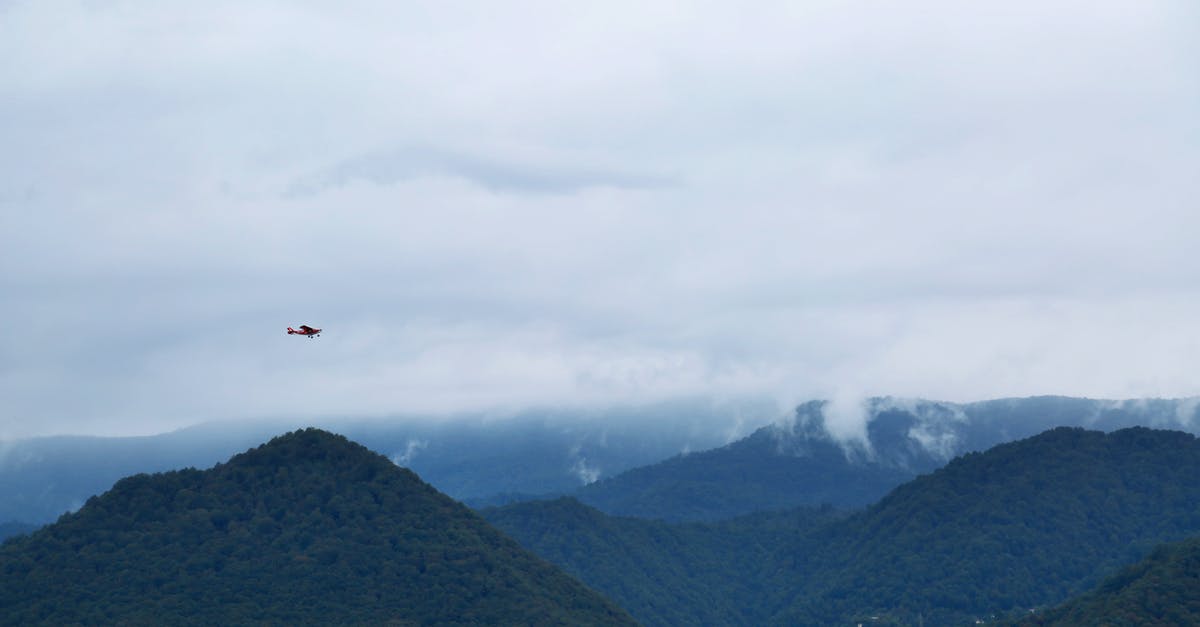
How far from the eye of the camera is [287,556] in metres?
167

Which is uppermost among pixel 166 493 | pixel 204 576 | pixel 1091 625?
pixel 166 493

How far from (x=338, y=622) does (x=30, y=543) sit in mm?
42649

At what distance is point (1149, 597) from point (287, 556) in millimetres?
100960

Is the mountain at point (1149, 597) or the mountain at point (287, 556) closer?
the mountain at point (1149, 597)

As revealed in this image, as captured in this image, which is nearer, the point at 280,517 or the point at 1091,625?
the point at 1091,625

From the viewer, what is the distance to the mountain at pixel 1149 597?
452ft

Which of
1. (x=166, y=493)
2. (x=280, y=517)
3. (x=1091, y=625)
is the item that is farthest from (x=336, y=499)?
(x=1091, y=625)

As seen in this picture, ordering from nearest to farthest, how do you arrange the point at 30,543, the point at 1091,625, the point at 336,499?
the point at 1091,625 < the point at 30,543 < the point at 336,499

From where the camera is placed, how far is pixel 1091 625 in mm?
140625

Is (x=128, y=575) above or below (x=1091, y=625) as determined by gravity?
above

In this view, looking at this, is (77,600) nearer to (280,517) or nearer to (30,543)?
(30,543)

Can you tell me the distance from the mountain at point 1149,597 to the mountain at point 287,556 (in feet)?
186

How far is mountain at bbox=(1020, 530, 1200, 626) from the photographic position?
137875 mm

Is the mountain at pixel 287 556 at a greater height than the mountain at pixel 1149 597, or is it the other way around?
the mountain at pixel 287 556
